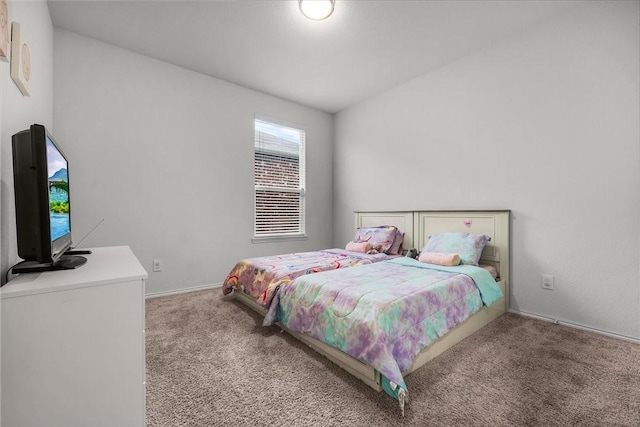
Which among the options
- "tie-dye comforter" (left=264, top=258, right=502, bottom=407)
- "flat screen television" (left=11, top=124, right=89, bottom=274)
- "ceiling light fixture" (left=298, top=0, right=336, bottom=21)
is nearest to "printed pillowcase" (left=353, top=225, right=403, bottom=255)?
"tie-dye comforter" (left=264, top=258, right=502, bottom=407)

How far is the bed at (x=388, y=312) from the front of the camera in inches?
57.8

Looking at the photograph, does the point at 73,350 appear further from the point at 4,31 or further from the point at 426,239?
the point at 426,239

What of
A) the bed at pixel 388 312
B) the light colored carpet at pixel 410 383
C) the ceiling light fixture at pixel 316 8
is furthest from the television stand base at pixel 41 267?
the ceiling light fixture at pixel 316 8

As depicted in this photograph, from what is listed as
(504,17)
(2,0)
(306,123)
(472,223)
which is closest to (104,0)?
(2,0)

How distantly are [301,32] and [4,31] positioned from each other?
2.09 metres

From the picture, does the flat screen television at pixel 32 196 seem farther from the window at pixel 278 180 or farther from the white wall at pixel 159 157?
the window at pixel 278 180

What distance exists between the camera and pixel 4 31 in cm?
121

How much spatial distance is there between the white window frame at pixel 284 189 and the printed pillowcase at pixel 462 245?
208 cm

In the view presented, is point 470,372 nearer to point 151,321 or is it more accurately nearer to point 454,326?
point 454,326

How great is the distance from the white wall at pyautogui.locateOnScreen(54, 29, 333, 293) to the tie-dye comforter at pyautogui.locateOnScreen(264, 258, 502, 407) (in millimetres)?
1740

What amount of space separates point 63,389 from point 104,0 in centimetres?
285

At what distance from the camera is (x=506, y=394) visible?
1455mm

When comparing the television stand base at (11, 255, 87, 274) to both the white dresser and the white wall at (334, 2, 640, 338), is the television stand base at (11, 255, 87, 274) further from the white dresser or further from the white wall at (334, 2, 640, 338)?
the white wall at (334, 2, 640, 338)

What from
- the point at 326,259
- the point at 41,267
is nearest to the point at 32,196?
the point at 41,267
